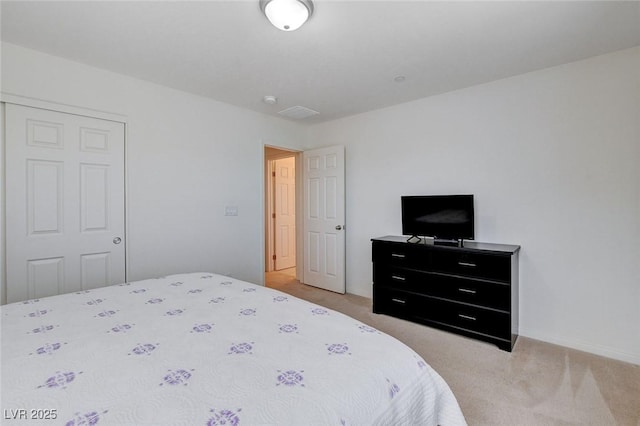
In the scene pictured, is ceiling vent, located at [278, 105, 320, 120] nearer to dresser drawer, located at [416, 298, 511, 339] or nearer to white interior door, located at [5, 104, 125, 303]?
white interior door, located at [5, 104, 125, 303]

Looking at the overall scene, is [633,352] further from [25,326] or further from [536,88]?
[25,326]

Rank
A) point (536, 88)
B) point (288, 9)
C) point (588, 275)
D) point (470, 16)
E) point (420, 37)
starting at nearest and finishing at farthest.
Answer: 1. point (288, 9)
2. point (470, 16)
3. point (420, 37)
4. point (588, 275)
5. point (536, 88)

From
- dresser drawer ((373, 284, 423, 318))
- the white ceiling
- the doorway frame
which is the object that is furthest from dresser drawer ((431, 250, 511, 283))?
the doorway frame

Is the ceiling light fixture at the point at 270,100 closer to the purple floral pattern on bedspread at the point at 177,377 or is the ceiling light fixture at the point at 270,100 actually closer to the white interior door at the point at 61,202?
the white interior door at the point at 61,202

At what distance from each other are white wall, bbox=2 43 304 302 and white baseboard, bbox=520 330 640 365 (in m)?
3.07

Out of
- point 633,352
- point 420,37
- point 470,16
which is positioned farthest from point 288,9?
point 633,352

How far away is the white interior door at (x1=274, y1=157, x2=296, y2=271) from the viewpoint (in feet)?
18.4

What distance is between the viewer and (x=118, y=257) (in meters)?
2.79

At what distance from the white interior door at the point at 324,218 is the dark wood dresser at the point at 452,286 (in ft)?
2.85

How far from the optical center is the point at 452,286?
2834 mm

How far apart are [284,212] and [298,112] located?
230cm

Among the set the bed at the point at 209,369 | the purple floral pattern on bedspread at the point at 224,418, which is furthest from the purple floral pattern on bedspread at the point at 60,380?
the purple floral pattern on bedspread at the point at 224,418

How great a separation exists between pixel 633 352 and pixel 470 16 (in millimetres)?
2789

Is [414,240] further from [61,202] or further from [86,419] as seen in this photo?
[61,202]
